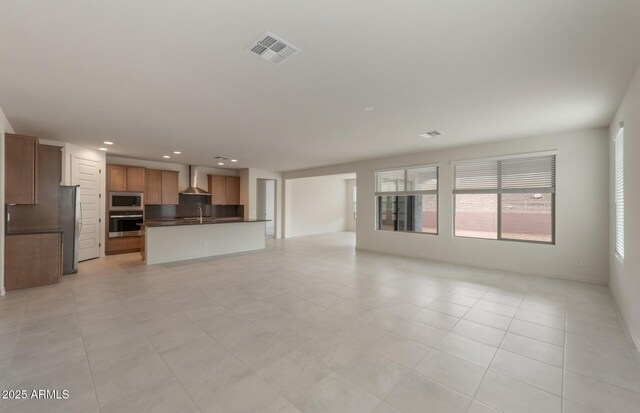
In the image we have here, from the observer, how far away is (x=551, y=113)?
12.8ft

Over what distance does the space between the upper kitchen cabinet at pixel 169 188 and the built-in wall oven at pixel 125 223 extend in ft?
2.64

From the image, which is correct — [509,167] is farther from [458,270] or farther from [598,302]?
[598,302]

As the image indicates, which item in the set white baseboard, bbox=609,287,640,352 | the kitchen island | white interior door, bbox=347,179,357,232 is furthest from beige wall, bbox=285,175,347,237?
white baseboard, bbox=609,287,640,352

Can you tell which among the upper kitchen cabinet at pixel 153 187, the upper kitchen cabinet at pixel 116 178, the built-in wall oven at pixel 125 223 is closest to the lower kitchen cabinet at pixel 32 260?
the built-in wall oven at pixel 125 223

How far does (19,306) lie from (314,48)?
4777mm

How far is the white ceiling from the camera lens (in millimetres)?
1864

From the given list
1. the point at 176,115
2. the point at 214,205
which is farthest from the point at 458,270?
the point at 214,205

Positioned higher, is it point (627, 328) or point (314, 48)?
point (314, 48)

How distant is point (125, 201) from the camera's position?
723 centimetres

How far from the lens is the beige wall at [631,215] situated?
259 cm

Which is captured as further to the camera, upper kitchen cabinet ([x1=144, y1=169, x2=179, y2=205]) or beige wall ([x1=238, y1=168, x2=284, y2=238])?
beige wall ([x1=238, y1=168, x2=284, y2=238])

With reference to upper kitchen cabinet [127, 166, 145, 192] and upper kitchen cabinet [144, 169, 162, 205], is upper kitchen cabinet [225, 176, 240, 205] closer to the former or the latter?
upper kitchen cabinet [144, 169, 162, 205]

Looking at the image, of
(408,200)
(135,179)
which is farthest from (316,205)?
(135,179)

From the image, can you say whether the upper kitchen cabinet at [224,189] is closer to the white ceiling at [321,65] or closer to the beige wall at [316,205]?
the beige wall at [316,205]
